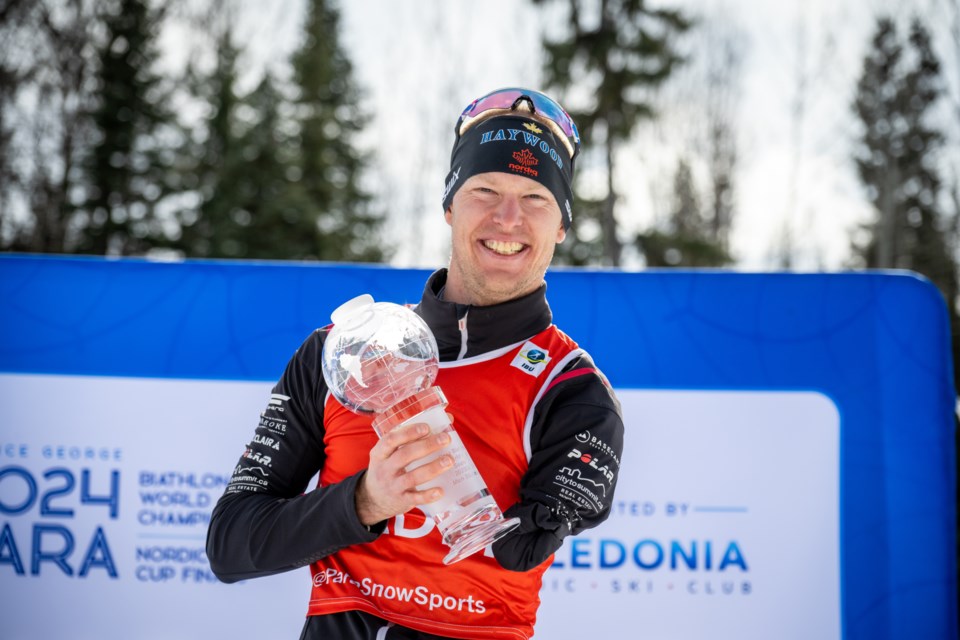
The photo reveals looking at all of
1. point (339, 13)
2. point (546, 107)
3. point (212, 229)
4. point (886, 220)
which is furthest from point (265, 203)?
point (546, 107)

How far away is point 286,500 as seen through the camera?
161cm

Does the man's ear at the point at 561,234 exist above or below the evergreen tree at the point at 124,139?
below

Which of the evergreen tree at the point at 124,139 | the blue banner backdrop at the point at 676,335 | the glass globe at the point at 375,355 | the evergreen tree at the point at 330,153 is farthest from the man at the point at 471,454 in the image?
the evergreen tree at the point at 124,139

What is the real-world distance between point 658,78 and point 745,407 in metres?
12.3

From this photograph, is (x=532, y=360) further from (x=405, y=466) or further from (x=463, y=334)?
(x=405, y=466)

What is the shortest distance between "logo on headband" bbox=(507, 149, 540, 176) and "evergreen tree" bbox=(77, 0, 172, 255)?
16.0 metres

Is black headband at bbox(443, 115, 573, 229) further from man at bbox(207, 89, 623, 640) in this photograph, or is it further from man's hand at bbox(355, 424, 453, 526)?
man's hand at bbox(355, 424, 453, 526)

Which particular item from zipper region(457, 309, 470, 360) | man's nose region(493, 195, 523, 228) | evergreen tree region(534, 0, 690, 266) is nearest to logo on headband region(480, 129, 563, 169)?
man's nose region(493, 195, 523, 228)

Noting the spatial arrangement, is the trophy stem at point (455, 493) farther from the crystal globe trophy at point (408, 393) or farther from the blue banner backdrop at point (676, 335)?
the blue banner backdrop at point (676, 335)

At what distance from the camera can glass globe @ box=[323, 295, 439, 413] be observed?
1.52 meters

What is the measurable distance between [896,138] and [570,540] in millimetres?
16701

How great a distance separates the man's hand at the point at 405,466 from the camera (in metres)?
1.31

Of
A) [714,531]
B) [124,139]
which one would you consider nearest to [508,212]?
[714,531]

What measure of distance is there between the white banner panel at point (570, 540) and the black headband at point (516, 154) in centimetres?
166
